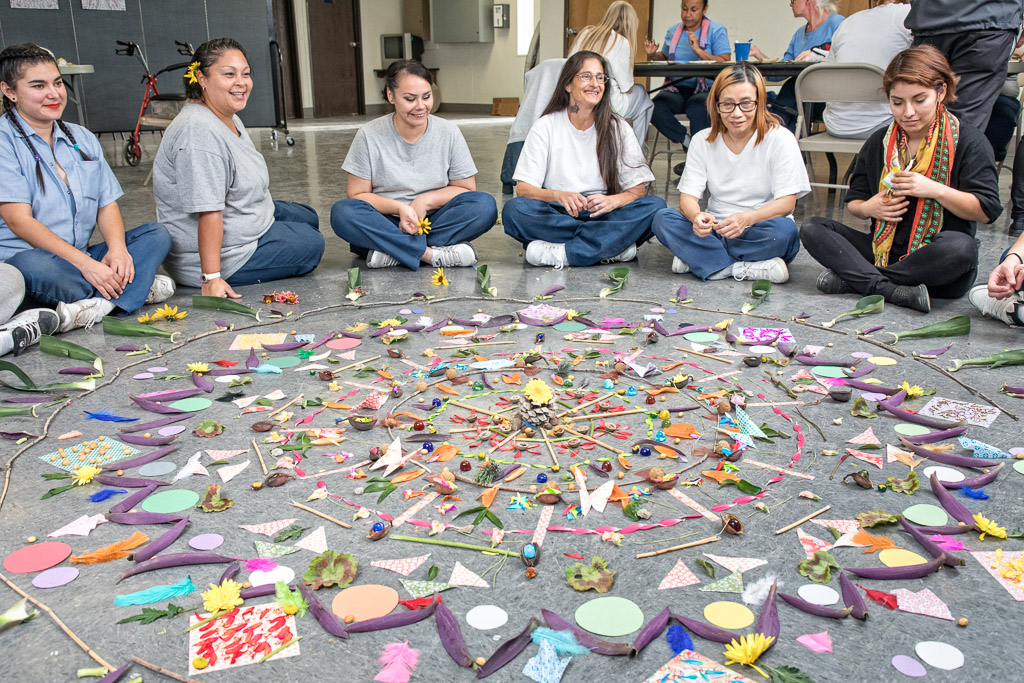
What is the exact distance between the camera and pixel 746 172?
3.36 m

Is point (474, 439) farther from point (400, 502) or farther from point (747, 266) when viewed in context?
point (747, 266)

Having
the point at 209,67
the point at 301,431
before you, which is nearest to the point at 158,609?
the point at 301,431

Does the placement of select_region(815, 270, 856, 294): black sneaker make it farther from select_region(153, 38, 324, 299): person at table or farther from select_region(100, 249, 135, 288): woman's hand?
select_region(100, 249, 135, 288): woman's hand

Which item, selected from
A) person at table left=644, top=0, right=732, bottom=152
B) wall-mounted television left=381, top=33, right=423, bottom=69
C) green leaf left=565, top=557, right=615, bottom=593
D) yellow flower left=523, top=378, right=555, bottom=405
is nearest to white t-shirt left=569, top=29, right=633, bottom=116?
person at table left=644, top=0, right=732, bottom=152

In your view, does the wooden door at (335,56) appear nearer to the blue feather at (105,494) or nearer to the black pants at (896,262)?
the black pants at (896,262)

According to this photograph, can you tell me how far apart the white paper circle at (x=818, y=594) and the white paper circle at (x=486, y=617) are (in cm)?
51

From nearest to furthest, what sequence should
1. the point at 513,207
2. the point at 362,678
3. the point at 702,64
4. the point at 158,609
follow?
the point at 362,678 → the point at 158,609 → the point at 513,207 → the point at 702,64

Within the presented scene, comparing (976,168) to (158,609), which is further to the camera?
(976,168)

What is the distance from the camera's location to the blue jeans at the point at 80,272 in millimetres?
2656

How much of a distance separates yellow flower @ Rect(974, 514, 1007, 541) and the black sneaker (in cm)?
172

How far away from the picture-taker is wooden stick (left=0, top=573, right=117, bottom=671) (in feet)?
3.95

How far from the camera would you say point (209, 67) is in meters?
2.91

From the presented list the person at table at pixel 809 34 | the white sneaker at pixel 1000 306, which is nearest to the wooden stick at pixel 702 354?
the white sneaker at pixel 1000 306

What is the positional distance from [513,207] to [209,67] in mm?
1382
